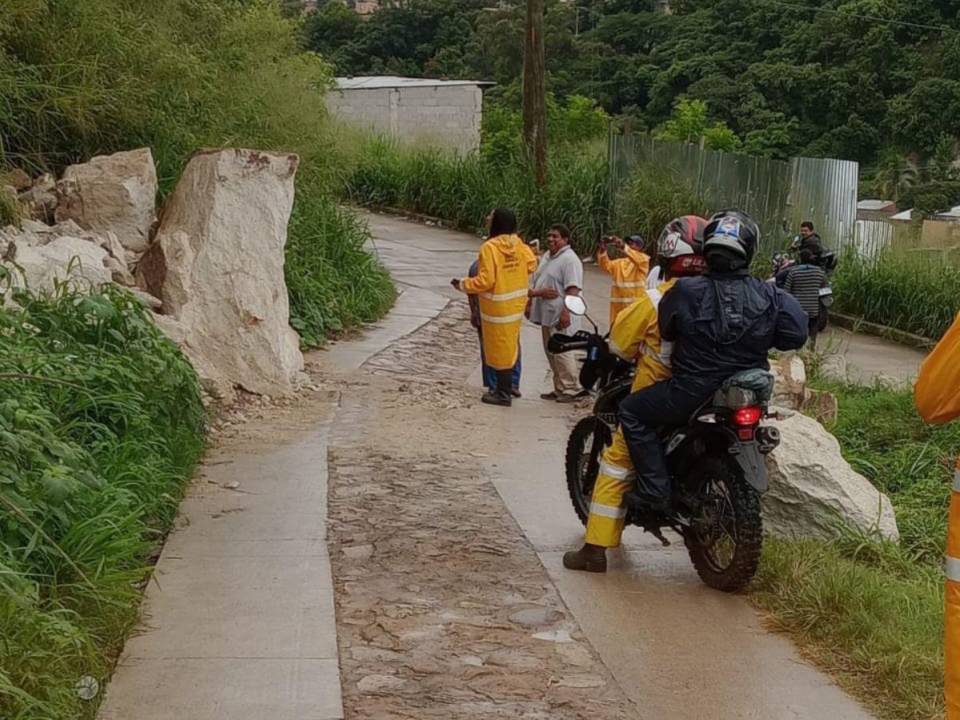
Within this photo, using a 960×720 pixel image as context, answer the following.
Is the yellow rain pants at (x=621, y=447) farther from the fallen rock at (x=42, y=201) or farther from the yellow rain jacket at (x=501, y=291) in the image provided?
the fallen rock at (x=42, y=201)

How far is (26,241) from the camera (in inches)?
401

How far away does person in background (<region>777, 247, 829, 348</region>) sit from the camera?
16859mm

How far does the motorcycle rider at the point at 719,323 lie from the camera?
6121mm

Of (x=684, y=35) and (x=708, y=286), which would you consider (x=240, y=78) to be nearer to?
(x=708, y=286)

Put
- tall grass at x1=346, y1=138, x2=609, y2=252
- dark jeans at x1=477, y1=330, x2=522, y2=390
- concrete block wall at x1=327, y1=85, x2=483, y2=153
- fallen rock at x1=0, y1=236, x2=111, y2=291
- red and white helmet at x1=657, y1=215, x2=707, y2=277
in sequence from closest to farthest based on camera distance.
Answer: red and white helmet at x1=657, y1=215, x2=707, y2=277 < fallen rock at x1=0, y1=236, x2=111, y2=291 < dark jeans at x1=477, y1=330, x2=522, y2=390 < tall grass at x1=346, y1=138, x2=609, y2=252 < concrete block wall at x1=327, y1=85, x2=483, y2=153

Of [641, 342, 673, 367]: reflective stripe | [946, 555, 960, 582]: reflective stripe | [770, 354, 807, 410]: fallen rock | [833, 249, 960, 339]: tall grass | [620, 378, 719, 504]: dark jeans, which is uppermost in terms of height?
[946, 555, 960, 582]: reflective stripe

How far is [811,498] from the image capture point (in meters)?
7.14

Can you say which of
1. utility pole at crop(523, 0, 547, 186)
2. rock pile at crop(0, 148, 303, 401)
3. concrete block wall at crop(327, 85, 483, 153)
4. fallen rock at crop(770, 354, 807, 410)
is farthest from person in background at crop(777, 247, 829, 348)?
concrete block wall at crop(327, 85, 483, 153)

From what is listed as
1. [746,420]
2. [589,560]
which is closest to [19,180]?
[589,560]

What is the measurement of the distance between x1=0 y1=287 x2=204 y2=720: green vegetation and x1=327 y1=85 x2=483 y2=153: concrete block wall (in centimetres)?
3570

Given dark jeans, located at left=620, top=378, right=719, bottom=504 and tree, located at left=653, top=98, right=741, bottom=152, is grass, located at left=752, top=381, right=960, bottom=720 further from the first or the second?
tree, located at left=653, top=98, right=741, bottom=152

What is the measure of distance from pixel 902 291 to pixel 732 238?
48.8ft

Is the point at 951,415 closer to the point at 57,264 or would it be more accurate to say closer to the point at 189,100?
the point at 57,264

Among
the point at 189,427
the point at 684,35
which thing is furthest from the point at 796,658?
the point at 684,35
